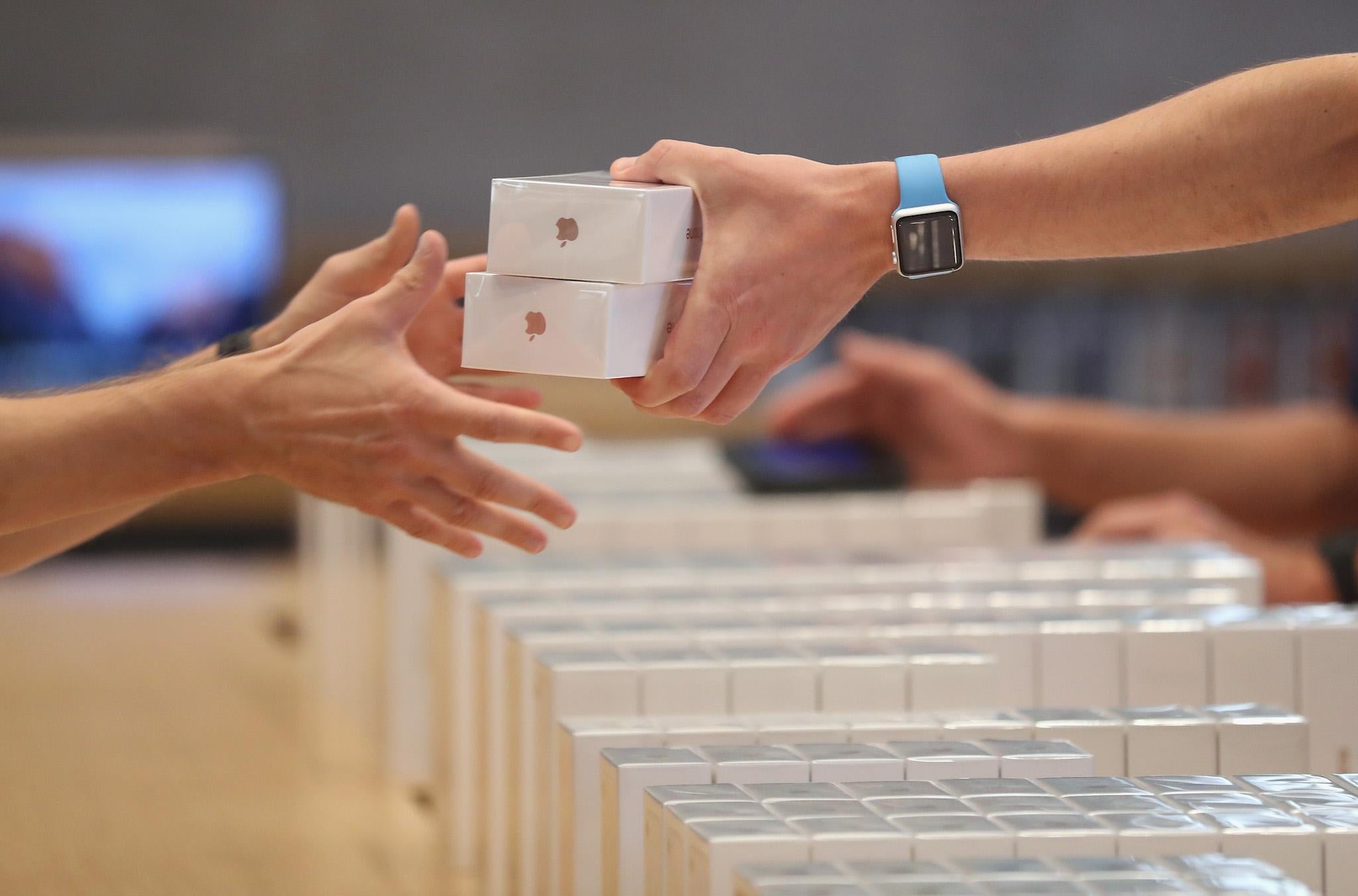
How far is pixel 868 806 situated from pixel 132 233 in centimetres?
370

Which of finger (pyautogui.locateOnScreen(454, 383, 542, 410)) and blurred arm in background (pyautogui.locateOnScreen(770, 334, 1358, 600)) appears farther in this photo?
blurred arm in background (pyautogui.locateOnScreen(770, 334, 1358, 600))

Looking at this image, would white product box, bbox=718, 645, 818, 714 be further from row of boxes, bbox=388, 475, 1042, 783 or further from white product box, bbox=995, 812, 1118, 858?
row of boxes, bbox=388, 475, 1042, 783

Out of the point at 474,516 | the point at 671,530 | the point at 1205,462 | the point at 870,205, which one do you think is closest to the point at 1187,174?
the point at 870,205

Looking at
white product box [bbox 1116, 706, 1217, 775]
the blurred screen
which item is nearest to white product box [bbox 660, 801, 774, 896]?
white product box [bbox 1116, 706, 1217, 775]

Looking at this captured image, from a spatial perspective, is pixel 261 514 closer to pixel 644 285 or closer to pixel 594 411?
pixel 594 411

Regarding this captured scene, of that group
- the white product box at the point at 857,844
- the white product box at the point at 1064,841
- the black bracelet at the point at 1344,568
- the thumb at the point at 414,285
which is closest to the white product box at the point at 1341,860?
the white product box at the point at 1064,841

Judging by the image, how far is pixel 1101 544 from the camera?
70.9 inches

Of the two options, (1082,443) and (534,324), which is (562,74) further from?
(534,324)

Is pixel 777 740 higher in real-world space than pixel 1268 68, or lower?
lower

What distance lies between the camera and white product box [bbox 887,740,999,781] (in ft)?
3.07

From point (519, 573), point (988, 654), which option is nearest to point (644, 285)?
point (988, 654)

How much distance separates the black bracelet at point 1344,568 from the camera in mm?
1573

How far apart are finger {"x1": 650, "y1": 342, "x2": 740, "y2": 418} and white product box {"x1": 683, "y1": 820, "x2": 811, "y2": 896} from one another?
37 cm

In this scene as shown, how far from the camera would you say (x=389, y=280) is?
1.25 meters
